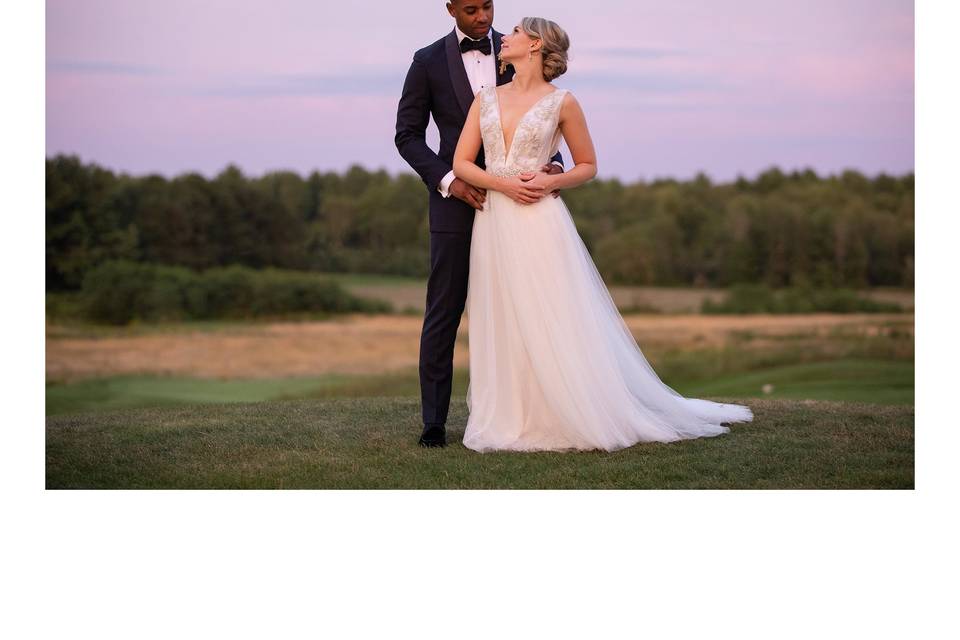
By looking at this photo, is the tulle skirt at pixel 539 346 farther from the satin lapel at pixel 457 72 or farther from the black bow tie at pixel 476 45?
the black bow tie at pixel 476 45

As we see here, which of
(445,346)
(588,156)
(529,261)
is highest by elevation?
(588,156)

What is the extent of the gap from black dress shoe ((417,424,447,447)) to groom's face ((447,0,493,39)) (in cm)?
168

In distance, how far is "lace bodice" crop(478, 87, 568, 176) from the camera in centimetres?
436

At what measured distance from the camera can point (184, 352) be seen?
1104 cm

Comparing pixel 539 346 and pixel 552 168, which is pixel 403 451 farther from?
pixel 552 168

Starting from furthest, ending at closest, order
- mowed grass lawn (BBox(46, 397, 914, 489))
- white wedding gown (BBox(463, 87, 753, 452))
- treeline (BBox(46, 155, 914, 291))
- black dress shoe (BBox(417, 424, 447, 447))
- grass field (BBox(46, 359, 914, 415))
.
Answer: treeline (BBox(46, 155, 914, 291)), grass field (BBox(46, 359, 914, 415)), black dress shoe (BBox(417, 424, 447, 447)), white wedding gown (BBox(463, 87, 753, 452)), mowed grass lawn (BBox(46, 397, 914, 489))

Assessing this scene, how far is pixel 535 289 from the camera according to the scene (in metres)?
4.52

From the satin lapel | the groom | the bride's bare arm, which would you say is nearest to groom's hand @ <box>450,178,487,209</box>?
the groom

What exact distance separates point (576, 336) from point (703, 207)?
26.0 feet

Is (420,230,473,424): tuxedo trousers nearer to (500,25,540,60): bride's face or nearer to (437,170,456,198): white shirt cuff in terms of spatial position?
(437,170,456,198): white shirt cuff

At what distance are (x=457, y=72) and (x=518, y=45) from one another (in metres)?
0.29

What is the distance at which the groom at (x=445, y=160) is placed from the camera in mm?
4414
